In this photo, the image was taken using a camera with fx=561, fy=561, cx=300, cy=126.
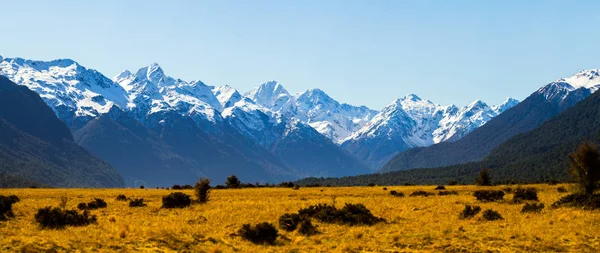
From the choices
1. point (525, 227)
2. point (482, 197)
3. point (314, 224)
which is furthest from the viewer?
point (482, 197)

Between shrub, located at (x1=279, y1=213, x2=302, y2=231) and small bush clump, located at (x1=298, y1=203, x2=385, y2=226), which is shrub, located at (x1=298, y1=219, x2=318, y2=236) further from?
small bush clump, located at (x1=298, y1=203, x2=385, y2=226)

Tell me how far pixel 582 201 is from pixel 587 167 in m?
9.71

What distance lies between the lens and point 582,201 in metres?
39.8

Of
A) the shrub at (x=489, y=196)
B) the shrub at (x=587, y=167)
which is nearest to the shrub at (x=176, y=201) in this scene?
the shrub at (x=489, y=196)

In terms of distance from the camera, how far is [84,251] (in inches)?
902

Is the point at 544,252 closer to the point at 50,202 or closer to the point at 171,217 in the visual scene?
the point at 171,217

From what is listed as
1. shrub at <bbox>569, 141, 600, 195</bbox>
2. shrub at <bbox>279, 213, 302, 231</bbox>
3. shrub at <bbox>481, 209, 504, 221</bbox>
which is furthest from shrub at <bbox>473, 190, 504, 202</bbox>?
shrub at <bbox>279, 213, 302, 231</bbox>

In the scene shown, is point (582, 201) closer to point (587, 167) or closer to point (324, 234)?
point (587, 167)

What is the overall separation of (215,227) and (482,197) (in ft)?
92.5

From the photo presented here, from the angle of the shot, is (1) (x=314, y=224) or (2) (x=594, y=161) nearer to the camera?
(1) (x=314, y=224)

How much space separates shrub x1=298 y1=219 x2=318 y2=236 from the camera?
31516 millimetres

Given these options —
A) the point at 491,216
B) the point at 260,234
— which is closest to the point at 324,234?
the point at 260,234

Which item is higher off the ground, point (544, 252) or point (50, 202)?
point (50, 202)

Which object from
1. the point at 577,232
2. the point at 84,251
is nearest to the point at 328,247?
the point at 84,251
